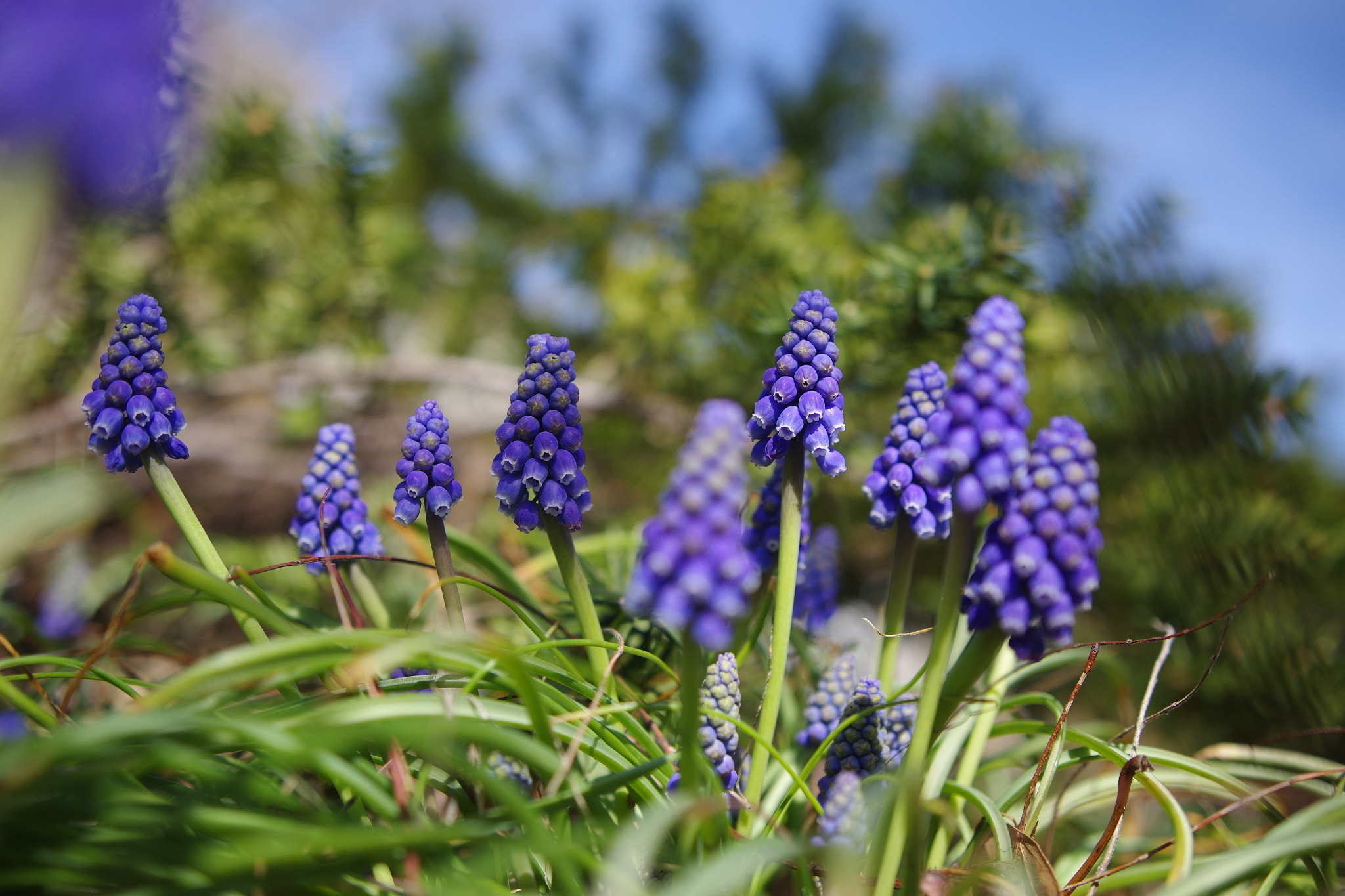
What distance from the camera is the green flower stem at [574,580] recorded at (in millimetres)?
1466

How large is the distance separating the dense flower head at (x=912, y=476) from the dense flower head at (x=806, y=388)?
17 cm

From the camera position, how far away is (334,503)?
168 centimetres

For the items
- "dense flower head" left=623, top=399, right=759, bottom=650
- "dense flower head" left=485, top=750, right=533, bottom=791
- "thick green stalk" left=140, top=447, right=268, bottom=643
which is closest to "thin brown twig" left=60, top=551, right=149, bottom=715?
"thick green stalk" left=140, top=447, right=268, bottom=643

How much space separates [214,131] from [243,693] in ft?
11.5

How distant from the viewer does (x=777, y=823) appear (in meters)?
1.40

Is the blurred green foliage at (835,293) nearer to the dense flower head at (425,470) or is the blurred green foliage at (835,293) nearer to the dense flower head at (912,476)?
the dense flower head at (912,476)

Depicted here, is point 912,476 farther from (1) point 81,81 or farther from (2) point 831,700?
(1) point 81,81

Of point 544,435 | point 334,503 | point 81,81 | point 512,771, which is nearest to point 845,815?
point 512,771

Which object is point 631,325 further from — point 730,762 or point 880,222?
point 730,762

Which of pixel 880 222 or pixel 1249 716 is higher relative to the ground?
pixel 880 222

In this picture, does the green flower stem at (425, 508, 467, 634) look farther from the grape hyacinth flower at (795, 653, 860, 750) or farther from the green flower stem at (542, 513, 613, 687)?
the grape hyacinth flower at (795, 653, 860, 750)

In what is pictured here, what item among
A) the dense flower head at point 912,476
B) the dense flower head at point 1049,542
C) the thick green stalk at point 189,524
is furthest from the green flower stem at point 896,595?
the thick green stalk at point 189,524

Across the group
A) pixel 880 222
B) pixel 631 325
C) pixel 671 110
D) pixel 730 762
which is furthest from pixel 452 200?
pixel 730 762

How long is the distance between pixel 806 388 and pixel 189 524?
1.23 metres
